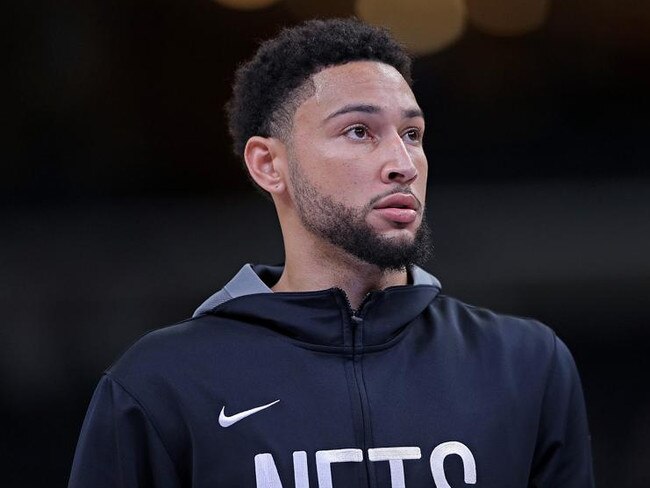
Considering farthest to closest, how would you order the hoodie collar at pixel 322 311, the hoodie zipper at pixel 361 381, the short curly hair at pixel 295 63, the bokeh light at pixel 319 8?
1. the bokeh light at pixel 319 8
2. the short curly hair at pixel 295 63
3. the hoodie collar at pixel 322 311
4. the hoodie zipper at pixel 361 381

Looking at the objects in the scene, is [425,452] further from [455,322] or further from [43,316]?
[43,316]

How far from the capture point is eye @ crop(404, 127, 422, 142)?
3084mm

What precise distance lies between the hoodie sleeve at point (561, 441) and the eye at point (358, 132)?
0.77 m

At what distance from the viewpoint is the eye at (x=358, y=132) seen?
9.87ft

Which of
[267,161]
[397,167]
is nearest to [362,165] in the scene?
[397,167]

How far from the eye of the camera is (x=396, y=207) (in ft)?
9.75

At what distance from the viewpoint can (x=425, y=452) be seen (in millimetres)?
2807

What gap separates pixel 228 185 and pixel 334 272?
3.25 metres

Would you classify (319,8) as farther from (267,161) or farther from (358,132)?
(358,132)

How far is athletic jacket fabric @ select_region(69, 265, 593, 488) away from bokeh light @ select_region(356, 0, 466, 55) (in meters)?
3.29

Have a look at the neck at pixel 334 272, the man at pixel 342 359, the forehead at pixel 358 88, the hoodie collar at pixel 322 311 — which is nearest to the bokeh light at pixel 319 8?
the man at pixel 342 359

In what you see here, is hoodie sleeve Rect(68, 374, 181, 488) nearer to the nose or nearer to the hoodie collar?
the hoodie collar

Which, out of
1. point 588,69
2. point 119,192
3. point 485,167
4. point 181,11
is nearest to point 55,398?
point 119,192

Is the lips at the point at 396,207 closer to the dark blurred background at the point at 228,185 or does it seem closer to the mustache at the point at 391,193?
the mustache at the point at 391,193
